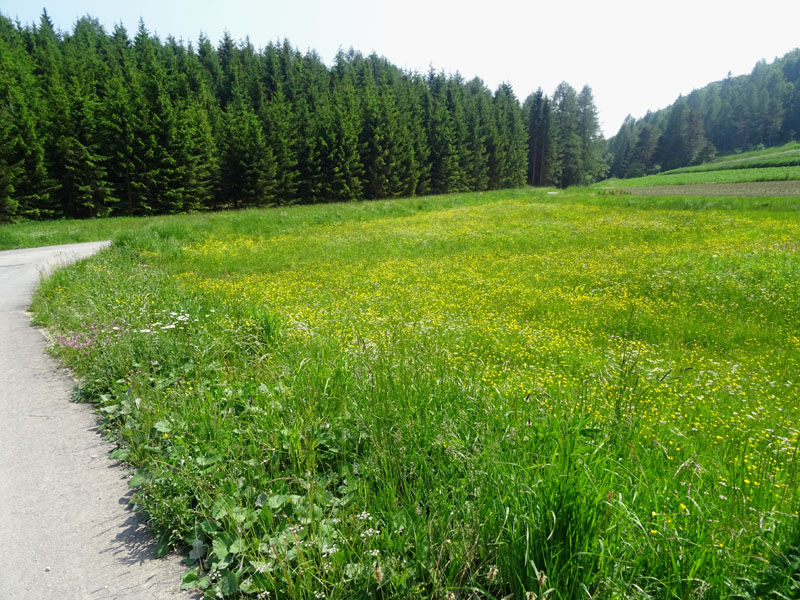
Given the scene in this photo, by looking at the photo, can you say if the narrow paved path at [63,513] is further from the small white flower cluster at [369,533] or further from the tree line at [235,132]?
the tree line at [235,132]

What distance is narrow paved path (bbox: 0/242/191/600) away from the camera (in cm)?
260

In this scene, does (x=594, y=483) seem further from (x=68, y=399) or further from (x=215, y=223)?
(x=215, y=223)

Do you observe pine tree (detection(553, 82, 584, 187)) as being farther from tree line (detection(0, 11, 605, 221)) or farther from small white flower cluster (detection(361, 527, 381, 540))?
small white flower cluster (detection(361, 527, 381, 540))

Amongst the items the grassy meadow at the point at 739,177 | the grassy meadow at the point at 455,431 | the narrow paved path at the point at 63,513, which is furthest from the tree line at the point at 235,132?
the narrow paved path at the point at 63,513

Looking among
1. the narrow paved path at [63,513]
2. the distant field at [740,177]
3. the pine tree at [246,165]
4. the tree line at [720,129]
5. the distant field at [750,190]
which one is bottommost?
the narrow paved path at [63,513]

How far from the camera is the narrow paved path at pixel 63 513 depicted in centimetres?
260

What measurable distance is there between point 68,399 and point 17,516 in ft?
7.44

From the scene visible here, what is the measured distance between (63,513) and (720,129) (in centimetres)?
→ 16773

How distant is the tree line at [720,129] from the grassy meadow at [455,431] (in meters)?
133

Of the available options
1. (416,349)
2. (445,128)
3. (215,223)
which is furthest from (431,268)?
(445,128)

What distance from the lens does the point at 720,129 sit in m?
127

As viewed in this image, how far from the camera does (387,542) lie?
2473 millimetres

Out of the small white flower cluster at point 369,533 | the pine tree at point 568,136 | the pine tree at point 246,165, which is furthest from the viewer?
the pine tree at point 568,136

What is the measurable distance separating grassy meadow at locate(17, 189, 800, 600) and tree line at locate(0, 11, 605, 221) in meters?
38.3
